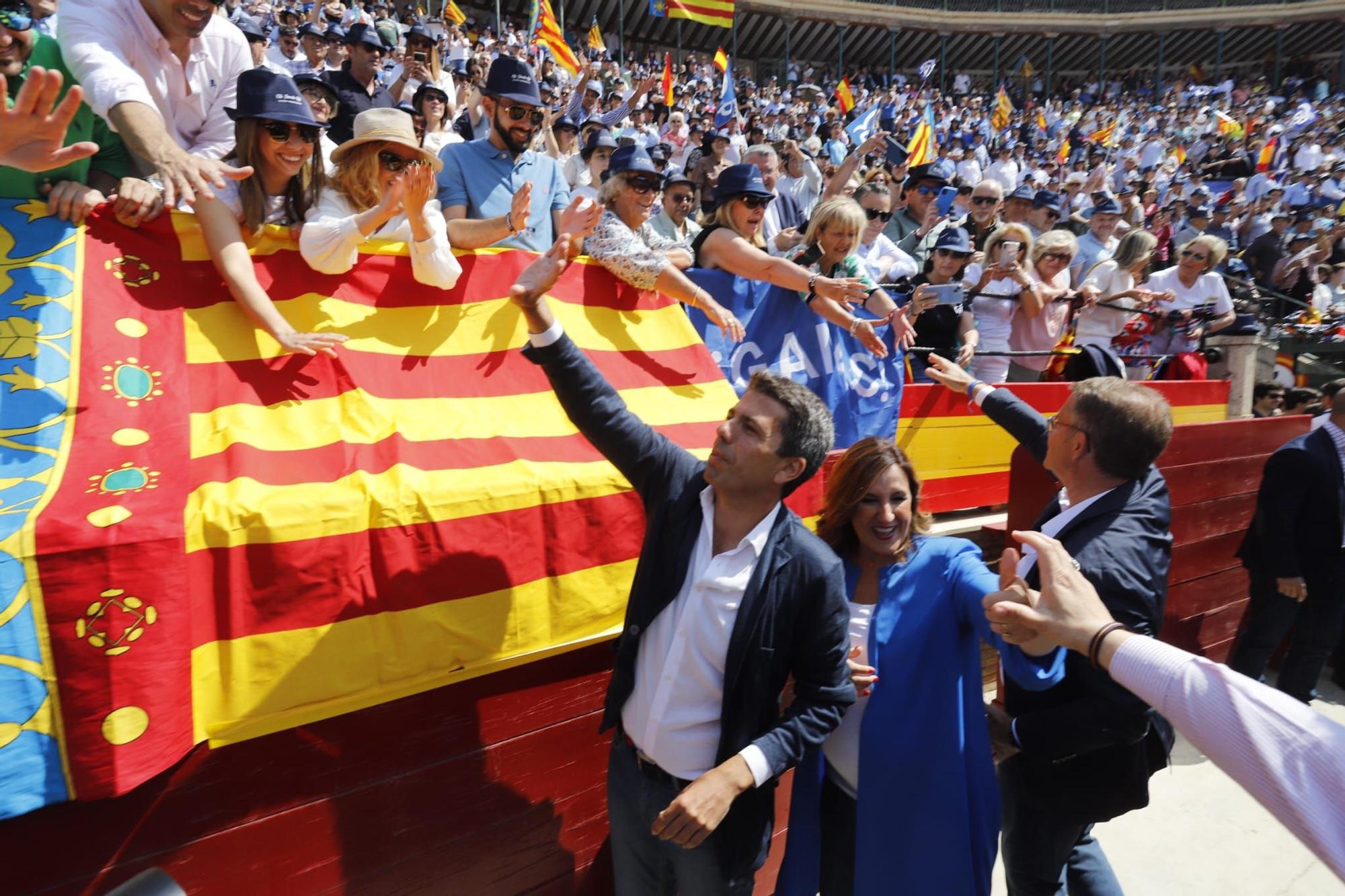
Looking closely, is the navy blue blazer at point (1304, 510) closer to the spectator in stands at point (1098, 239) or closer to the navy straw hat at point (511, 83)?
the spectator in stands at point (1098, 239)

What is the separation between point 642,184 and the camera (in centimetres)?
334

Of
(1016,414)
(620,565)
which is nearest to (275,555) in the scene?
(620,565)

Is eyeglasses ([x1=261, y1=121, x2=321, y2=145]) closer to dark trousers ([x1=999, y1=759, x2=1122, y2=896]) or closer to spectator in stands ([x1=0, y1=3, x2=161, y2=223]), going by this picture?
spectator in stands ([x1=0, y1=3, x2=161, y2=223])

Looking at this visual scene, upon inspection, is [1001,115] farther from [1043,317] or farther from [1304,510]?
[1304,510]

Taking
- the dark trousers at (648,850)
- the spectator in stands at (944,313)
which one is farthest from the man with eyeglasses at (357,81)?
the dark trousers at (648,850)

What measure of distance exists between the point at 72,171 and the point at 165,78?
21.7 inches

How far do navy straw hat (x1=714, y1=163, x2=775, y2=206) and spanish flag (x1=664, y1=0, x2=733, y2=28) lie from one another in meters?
17.7

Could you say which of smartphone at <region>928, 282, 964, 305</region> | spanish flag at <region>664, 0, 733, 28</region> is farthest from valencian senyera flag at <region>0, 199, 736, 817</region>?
spanish flag at <region>664, 0, 733, 28</region>

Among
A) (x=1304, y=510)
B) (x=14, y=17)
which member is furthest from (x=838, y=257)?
(x=1304, y=510)

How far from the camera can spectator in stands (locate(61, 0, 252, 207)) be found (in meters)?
2.12

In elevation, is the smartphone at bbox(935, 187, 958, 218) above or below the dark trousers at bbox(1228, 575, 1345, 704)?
above

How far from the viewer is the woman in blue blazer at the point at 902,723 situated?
2092 millimetres

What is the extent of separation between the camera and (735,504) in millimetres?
1948

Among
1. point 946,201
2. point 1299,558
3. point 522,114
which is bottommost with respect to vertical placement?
point 1299,558
